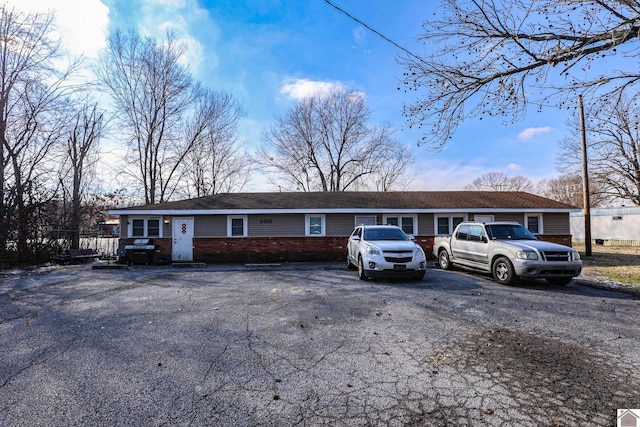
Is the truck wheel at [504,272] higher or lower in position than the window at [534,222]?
lower

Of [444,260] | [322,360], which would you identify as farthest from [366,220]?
[322,360]

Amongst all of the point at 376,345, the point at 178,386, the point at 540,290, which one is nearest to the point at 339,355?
the point at 376,345

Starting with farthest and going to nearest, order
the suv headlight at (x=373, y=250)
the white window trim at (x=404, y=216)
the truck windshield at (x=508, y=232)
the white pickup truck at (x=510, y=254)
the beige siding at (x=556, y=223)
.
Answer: the beige siding at (x=556, y=223) < the white window trim at (x=404, y=216) < the truck windshield at (x=508, y=232) < the suv headlight at (x=373, y=250) < the white pickup truck at (x=510, y=254)

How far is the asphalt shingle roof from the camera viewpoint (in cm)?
1644

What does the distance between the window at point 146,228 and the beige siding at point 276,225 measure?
4.63 metres

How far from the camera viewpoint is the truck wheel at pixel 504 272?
8.41 meters

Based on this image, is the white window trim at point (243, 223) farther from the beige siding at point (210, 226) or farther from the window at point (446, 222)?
the window at point (446, 222)

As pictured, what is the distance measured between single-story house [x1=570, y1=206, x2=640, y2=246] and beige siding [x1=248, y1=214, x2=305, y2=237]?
860 inches

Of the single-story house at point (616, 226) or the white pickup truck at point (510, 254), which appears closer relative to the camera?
the white pickup truck at point (510, 254)

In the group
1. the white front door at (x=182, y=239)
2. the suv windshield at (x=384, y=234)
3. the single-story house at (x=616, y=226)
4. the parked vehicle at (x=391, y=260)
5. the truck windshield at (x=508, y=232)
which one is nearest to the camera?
the parked vehicle at (x=391, y=260)

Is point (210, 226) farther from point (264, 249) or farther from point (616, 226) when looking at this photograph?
point (616, 226)

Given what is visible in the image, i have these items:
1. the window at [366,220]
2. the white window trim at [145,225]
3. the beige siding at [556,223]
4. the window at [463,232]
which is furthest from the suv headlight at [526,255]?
the white window trim at [145,225]

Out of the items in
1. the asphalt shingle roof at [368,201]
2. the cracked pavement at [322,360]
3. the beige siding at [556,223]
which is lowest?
the cracked pavement at [322,360]

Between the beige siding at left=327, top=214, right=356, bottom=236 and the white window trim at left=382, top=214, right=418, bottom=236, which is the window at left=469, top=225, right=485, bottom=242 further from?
the beige siding at left=327, top=214, right=356, bottom=236
